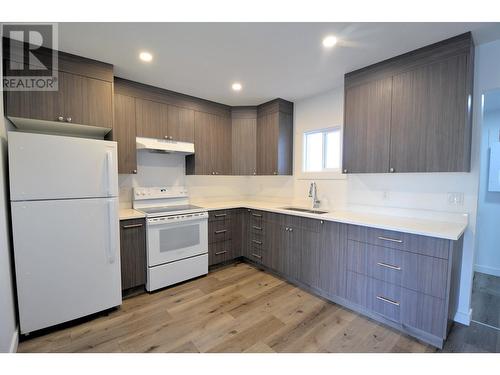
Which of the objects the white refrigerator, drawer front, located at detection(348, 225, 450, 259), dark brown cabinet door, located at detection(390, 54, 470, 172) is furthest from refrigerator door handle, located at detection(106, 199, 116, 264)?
dark brown cabinet door, located at detection(390, 54, 470, 172)

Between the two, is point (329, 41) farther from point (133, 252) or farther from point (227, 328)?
point (133, 252)

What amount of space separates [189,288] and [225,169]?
1802mm

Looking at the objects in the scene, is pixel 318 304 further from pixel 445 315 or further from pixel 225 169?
pixel 225 169

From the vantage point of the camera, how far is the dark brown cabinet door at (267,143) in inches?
131

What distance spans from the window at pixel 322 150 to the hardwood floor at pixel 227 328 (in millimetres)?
1708

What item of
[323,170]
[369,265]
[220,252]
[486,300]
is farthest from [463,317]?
[220,252]

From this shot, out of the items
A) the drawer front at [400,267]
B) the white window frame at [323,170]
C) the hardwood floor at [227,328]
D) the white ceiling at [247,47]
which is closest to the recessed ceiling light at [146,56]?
the white ceiling at [247,47]

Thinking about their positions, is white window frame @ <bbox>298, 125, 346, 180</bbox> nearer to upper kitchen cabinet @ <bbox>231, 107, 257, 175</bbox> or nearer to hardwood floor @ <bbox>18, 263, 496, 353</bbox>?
upper kitchen cabinet @ <bbox>231, 107, 257, 175</bbox>

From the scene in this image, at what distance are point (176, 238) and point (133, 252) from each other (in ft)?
1.55

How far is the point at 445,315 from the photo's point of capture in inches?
65.1

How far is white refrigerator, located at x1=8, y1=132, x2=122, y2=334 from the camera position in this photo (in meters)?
1.74

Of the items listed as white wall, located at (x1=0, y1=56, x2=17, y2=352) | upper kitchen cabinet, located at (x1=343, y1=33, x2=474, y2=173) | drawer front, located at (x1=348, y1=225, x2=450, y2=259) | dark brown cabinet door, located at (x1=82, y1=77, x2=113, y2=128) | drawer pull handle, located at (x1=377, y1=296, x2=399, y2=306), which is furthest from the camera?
dark brown cabinet door, located at (x1=82, y1=77, x2=113, y2=128)

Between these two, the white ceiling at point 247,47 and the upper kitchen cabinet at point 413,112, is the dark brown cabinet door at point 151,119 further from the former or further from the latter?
the upper kitchen cabinet at point 413,112

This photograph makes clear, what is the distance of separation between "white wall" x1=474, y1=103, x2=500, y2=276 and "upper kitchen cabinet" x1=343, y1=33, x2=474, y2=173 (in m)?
1.68
